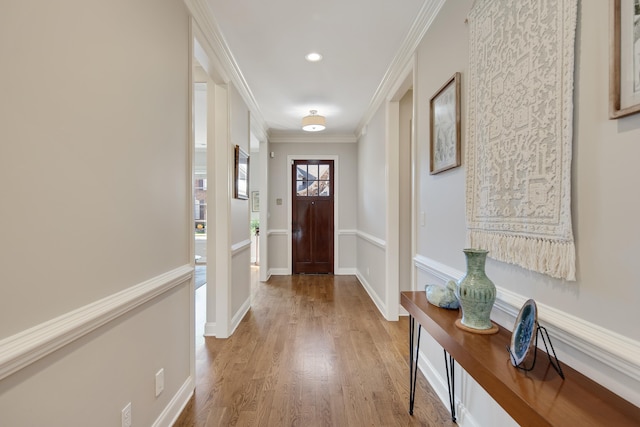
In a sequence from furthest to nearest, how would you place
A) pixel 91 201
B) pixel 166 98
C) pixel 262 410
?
pixel 262 410
pixel 166 98
pixel 91 201

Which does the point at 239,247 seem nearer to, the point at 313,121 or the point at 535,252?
the point at 313,121

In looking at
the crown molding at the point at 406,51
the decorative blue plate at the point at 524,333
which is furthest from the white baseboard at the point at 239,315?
the crown molding at the point at 406,51

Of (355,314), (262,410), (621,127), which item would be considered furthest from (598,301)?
(355,314)

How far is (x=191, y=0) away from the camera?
5.87 ft

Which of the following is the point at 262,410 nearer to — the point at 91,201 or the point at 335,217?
the point at 91,201

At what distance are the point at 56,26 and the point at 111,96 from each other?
0.27 m

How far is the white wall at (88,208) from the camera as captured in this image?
2.54 ft

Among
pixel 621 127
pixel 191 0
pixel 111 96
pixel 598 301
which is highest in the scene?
pixel 191 0

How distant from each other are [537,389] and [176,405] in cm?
176

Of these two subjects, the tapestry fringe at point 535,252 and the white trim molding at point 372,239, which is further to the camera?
the white trim molding at point 372,239

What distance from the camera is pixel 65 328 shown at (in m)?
0.90

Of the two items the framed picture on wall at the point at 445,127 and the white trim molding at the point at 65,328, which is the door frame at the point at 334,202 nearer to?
the framed picture on wall at the point at 445,127

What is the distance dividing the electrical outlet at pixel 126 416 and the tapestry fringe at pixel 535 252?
168 cm

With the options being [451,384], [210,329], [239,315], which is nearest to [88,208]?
[451,384]
